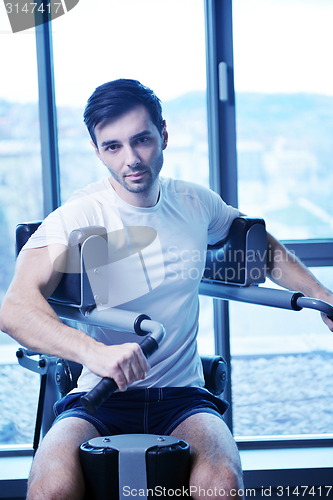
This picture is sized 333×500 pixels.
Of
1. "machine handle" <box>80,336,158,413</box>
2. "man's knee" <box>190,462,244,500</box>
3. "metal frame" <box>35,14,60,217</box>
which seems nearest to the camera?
"machine handle" <box>80,336,158,413</box>

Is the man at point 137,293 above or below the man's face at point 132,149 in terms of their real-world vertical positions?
below

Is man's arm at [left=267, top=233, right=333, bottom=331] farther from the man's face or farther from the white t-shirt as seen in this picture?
the man's face

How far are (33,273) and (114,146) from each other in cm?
47

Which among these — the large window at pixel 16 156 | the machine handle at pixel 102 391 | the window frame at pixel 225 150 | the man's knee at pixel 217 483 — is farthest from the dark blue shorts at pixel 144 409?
the large window at pixel 16 156

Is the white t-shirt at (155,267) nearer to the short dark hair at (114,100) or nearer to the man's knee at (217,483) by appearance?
the short dark hair at (114,100)

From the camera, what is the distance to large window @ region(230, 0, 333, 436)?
1995mm

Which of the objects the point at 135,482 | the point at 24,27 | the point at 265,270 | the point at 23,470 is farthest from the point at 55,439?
the point at 24,27

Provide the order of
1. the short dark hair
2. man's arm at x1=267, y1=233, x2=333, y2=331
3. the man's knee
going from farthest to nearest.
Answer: man's arm at x1=267, y1=233, x2=333, y2=331 → the short dark hair → the man's knee

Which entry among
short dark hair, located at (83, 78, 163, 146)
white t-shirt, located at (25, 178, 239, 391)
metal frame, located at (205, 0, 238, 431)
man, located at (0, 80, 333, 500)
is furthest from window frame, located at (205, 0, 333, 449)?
short dark hair, located at (83, 78, 163, 146)

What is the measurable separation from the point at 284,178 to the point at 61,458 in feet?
5.14

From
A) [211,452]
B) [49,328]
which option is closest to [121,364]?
[49,328]

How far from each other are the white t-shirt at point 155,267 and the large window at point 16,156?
0.71 metres

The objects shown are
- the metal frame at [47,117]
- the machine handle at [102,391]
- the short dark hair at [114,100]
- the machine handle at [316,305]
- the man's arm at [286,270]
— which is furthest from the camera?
the metal frame at [47,117]

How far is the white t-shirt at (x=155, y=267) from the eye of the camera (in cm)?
133
